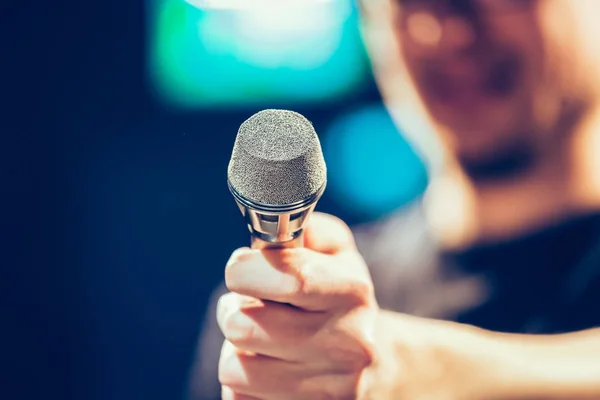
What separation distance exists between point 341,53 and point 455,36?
0.73 feet

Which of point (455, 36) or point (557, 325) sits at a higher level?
point (455, 36)

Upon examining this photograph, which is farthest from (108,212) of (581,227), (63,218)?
(581,227)

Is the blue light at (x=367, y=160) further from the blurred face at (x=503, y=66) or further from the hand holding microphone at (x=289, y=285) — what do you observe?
the hand holding microphone at (x=289, y=285)

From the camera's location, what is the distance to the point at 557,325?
2.79 feet

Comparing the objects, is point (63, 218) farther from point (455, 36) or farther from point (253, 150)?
point (455, 36)

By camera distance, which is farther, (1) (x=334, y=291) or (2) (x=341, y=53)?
(2) (x=341, y=53)

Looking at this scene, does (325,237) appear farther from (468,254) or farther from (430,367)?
(468,254)

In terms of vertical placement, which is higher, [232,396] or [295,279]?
[295,279]

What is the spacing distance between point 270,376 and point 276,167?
33cm

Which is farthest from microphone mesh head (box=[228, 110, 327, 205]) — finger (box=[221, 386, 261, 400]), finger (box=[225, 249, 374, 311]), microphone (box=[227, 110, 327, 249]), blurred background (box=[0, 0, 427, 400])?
blurred background (box=[0, 0, 427, 400])

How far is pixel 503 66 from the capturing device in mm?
890

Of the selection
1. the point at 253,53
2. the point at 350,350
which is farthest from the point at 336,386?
the point at 253,53

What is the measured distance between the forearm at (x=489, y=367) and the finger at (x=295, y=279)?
0.21m

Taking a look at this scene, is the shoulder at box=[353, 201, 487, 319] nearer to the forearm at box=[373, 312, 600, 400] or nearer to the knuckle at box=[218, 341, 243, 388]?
the forearm at box=[373, 312, 600, 400]
